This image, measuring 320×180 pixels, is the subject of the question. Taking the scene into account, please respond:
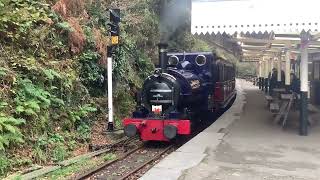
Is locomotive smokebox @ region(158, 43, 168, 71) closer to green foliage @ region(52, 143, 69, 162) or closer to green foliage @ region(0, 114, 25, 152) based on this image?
green foliage @ region(52, 143, 69, 162)

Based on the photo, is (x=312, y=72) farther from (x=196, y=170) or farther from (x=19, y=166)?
(x=19, y=166)

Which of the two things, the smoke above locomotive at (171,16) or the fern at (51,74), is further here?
the smoke above locomotive at (171,16)

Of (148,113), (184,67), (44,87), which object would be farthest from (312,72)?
(44,87)

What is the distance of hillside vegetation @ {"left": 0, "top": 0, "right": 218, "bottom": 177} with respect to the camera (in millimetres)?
8742

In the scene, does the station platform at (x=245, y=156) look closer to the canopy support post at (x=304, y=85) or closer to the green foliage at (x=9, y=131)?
the canopy support post at (x=304, y=85)

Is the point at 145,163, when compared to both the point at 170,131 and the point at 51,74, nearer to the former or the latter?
the point at 170,131

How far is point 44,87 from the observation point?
32.8 feet

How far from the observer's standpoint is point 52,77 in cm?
977

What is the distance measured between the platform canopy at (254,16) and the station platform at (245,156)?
2638 millimetres

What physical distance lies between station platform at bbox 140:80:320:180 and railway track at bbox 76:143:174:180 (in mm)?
733

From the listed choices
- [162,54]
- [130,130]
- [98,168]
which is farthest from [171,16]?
[98,168]

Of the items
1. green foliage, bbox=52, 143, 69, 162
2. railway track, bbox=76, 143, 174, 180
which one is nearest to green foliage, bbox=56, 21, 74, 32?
green foliage, bbox=52, 143, 69, 162

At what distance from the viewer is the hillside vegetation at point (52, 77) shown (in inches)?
344

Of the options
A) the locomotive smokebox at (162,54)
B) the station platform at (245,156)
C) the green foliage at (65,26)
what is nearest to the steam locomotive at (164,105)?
the locomotive smokebox at (162,54)
